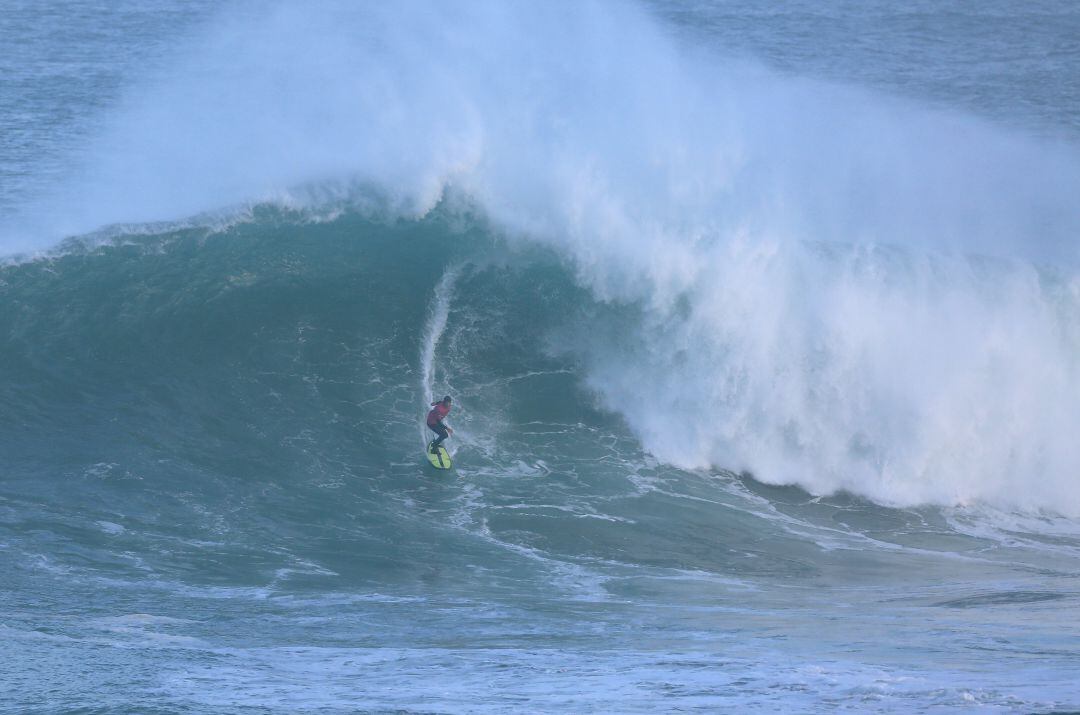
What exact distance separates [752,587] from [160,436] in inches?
317

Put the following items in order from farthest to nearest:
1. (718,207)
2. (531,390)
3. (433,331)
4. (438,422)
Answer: (718,207) < (433,331) < (531,390) < (438,422)

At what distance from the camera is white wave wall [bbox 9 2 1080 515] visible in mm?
17953

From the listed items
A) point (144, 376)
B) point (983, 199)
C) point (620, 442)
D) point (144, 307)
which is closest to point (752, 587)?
point (620, 442)

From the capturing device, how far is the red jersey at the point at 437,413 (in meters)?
16.1

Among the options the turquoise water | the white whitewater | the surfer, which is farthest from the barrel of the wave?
the white whitewater

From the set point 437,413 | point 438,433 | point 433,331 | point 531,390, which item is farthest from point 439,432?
point 433,331

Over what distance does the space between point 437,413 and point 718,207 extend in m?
7.14

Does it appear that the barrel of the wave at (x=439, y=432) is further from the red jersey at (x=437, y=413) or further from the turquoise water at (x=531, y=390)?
the turquoise water at (x=531, y=390)

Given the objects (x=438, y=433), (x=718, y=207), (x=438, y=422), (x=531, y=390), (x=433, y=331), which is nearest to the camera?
(x=438, y=422)

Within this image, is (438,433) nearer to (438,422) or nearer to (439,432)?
(439,432)

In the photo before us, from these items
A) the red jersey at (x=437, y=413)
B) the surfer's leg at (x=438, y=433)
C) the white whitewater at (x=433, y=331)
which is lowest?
the surfer's leg at (x=438, y=433)

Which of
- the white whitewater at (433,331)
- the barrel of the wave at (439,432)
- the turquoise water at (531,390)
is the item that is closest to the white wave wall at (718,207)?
the turquoise water at (531,390)

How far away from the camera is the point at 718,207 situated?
67.6ft

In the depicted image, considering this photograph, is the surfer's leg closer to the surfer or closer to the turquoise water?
the surfer
